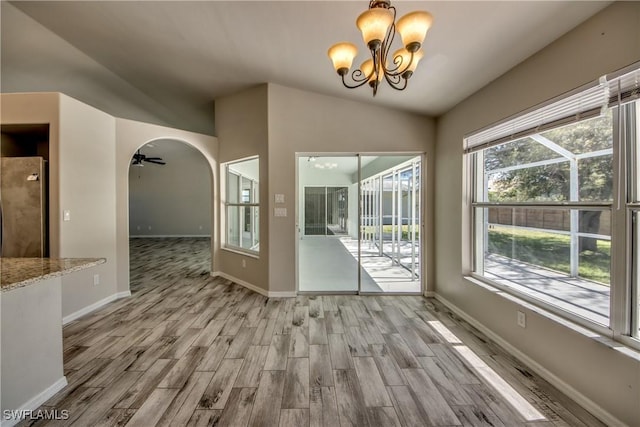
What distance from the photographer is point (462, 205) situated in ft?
10.3

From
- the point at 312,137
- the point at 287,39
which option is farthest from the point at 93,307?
the point at 287,39

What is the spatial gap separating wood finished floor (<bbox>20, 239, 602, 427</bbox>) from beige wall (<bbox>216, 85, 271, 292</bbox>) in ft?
2.45

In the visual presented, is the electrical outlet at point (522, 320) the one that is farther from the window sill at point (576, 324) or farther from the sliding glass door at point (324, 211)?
the sliding glass door at point (324, 211)

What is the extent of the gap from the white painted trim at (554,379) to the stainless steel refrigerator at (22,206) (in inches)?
198

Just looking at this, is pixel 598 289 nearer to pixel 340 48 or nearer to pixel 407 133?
pixel 340 48

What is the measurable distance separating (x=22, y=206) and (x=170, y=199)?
8.40m

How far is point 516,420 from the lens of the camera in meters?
1.60

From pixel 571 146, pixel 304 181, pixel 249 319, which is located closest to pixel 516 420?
pixel 571 146

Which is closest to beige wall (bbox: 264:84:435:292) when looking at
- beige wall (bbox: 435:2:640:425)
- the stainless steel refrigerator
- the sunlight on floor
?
beige wall (bbox: 435:2:640:425)

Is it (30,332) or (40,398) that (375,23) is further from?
(40,398)

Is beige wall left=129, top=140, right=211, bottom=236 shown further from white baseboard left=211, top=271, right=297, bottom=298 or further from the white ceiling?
white baseboard left=211, top=271, right=297, bottom=298

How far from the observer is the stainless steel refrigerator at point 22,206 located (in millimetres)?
2875

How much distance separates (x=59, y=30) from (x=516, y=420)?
6183 mm

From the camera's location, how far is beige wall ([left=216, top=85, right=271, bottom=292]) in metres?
3.84
